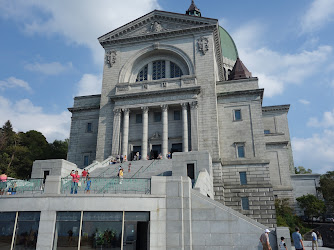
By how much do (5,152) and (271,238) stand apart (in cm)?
4519

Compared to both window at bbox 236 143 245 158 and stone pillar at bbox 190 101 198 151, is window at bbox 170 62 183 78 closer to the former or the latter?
stone pillar at bbox 190 101 198 151

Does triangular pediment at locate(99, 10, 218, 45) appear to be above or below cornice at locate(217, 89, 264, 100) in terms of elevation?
above

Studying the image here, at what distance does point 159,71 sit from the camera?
41.9 metres

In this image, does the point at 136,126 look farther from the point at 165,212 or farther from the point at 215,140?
the point at 165,212

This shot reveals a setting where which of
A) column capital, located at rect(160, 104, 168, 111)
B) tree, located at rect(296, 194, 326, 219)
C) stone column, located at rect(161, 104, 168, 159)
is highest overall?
column capital, located at rect(160, 104, 168, 111)

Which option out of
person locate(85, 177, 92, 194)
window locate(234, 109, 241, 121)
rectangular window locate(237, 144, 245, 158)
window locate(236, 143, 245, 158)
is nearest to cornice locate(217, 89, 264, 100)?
window locate(234, 109, 241, 121)

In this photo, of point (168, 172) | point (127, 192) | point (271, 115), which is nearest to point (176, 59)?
point (168, 172)

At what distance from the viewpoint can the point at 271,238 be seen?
16.1 m

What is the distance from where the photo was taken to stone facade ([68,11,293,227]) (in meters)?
34.1

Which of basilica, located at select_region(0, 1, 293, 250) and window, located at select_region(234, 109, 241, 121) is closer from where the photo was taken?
basilica, located at select_region(0, 1, 293, 250)

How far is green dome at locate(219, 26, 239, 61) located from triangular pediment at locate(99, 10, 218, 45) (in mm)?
30297

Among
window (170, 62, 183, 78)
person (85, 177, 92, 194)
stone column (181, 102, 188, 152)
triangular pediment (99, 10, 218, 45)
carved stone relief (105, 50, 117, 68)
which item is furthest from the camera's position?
carved stone relief (105, 50, 117, 68)

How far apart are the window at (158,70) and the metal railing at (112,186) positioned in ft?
85.1

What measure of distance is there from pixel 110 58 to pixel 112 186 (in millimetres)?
28923
